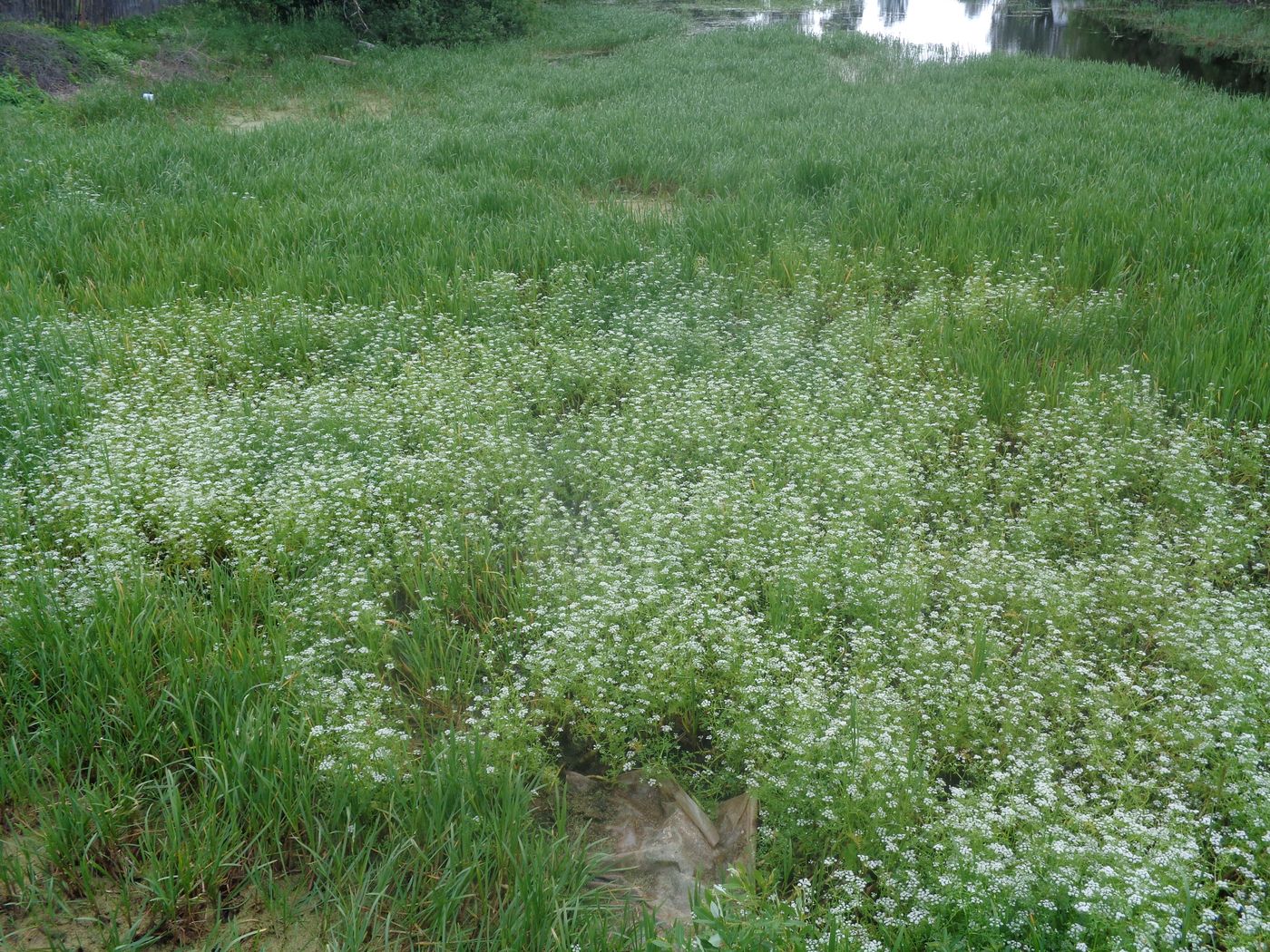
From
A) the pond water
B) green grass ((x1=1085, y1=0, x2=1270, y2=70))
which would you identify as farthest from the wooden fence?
green grass ((x1=1085, y1=0, x2=1270, y2=70))

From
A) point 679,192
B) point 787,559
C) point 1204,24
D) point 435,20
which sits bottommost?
point 787,559

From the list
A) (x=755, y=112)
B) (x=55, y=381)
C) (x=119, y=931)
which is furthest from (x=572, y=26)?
(x=119, y=931)

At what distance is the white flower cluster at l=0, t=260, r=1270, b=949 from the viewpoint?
280 cm

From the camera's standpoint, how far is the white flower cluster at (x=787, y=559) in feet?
9.20

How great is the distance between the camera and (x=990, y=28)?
24344mm

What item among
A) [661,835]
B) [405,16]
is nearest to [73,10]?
[405,16]

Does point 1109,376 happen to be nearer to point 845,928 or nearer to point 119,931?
point 845,928

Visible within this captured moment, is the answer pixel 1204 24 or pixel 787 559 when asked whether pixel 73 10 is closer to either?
pixel 787 559

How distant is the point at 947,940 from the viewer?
2410 mm

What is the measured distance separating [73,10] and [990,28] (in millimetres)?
21004

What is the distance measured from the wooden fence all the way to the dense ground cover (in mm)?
10192

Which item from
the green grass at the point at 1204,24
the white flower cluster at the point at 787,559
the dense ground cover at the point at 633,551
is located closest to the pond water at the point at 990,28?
the green grass at the point at 1204,24

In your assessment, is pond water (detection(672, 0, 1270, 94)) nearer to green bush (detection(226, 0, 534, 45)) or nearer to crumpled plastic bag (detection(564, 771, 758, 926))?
green bush (detection(226, 0, 534, 45))

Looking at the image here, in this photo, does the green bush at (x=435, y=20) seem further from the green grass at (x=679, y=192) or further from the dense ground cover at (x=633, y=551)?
the dense ground cover at (x=633, y=551)
